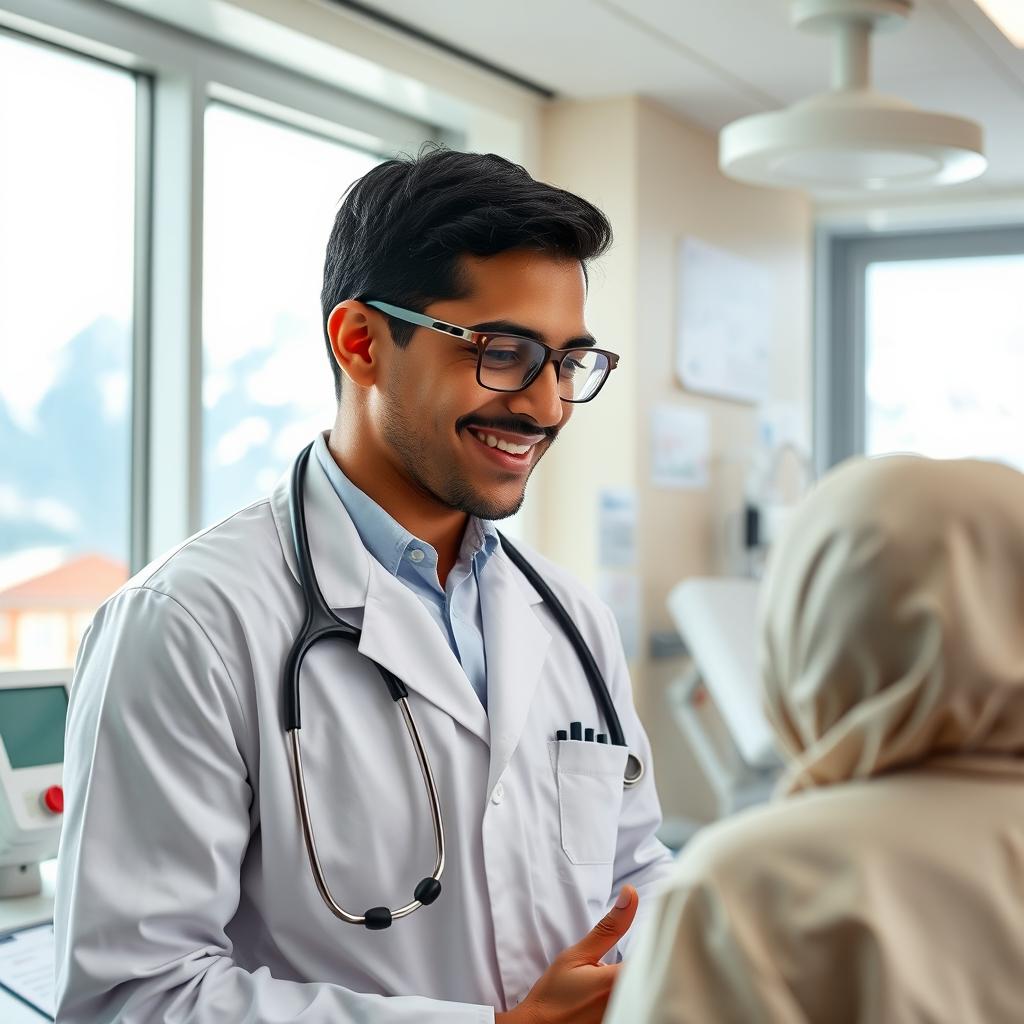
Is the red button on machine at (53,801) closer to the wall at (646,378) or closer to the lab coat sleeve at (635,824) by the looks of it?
the lab coat sleeve at (635,824)

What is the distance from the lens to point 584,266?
1.33 m

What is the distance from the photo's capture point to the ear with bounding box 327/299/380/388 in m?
1.30

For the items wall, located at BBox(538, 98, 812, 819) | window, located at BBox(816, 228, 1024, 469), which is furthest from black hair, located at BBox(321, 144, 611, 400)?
window, located at BBox(816, 228, 1024, 469)

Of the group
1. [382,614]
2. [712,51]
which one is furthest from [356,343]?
[712,51]

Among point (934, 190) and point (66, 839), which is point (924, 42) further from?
point (66, 839)

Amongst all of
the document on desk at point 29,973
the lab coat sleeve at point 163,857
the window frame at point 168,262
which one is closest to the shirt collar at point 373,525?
the lab coat sleeve at point 163,857

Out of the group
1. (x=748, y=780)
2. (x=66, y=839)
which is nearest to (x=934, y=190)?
(x=748, y=780)

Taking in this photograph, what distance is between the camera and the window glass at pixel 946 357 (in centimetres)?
382

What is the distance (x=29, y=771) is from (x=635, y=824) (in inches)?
31.1

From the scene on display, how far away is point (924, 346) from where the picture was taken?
393 centimetres

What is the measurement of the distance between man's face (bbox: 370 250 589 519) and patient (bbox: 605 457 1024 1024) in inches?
22.2

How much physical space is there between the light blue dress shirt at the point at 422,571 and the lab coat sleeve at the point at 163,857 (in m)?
0.25

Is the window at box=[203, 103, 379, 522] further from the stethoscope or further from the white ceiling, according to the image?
the stethoscope

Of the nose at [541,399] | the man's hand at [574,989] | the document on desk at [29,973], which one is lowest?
the document on desk at [29,973]
